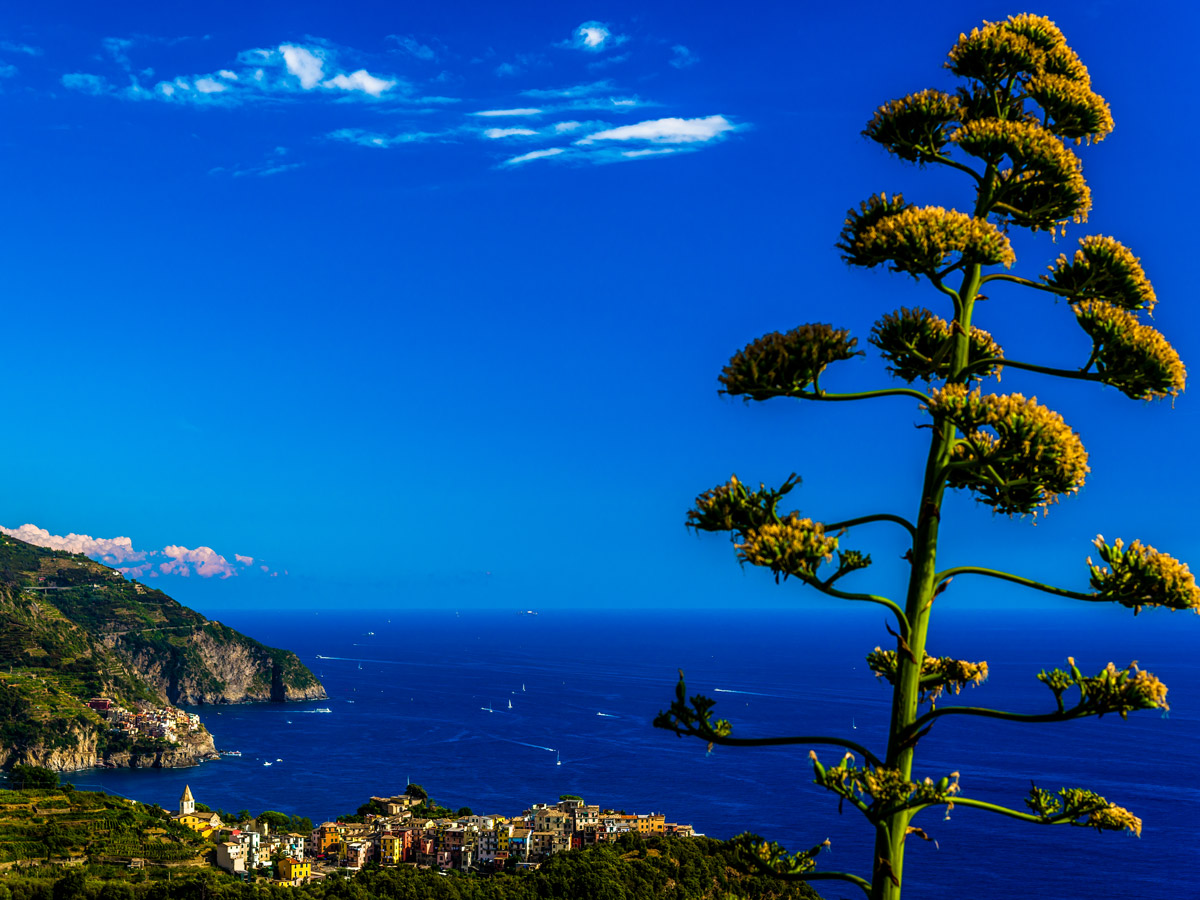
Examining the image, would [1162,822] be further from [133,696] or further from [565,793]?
[133,696]

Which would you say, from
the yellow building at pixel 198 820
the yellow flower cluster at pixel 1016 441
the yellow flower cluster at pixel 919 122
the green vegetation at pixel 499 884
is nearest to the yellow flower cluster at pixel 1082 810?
the yellow flower cluster at pixel 1016 441

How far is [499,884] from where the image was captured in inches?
2333

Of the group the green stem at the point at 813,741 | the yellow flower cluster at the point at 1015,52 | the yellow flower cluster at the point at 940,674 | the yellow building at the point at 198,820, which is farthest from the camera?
the yellow building at the point at 198,820

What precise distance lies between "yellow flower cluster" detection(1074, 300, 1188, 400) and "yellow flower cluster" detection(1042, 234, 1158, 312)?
0.72 feet

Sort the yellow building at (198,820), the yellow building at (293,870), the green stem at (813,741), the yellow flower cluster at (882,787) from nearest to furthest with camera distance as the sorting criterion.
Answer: the green stem at (813,741), the yellow flower cluster at (882,787), the yellow building at (293,870), the yellow building at (198,820)

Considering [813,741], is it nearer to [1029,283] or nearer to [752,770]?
[1029,283]

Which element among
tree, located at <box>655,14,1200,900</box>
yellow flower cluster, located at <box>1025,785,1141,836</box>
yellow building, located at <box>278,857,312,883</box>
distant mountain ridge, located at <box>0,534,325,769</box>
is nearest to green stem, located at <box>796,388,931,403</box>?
tree, located at <box>655,14,1200,900</box>

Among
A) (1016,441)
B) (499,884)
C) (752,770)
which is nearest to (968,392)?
(1016,441)

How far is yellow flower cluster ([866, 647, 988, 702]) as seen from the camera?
22.9 ft

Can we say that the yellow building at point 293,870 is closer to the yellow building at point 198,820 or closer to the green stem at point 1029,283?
the yellow building at point 198,820

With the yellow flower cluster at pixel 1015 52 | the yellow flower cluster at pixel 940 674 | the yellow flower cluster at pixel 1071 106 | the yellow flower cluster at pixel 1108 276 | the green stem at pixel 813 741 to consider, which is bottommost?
the green stem at pixel 813 741

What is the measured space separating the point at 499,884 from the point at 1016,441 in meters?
60.2

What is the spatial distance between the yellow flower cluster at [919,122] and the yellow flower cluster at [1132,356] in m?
1.81

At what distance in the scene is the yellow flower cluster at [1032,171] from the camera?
718 centimetres
